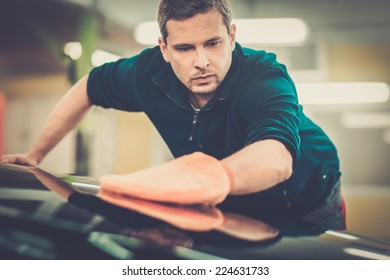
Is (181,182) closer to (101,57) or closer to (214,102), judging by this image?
(214,102)

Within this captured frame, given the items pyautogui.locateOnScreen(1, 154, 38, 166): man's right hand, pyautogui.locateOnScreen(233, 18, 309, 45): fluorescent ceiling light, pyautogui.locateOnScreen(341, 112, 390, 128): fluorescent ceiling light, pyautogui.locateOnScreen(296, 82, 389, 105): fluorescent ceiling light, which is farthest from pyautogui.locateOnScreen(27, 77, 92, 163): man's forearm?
pyautogui.locateOnScreen(341, 112, 390, 128): fluorescent ceiling light

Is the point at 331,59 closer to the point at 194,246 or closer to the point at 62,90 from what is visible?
the point at 62,90

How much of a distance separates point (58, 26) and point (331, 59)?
2.16 metres

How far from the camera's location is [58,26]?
2.72 meters

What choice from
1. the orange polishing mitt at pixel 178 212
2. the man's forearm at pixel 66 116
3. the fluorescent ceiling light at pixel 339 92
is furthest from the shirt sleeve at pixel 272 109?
the fluorescent ceiling light at pixel 339 92

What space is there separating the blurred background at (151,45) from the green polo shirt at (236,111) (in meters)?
0.98

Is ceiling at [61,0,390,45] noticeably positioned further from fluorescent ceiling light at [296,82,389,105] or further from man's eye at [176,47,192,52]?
man's eye at [176,47,192,52]

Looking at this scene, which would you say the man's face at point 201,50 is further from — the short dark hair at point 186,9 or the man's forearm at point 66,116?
the man's forearm at point 66,116

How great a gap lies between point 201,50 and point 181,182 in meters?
0.46

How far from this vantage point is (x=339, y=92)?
134 inches

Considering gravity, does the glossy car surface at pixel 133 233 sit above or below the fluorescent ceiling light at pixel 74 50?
below

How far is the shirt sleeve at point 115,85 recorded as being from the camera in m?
1.08

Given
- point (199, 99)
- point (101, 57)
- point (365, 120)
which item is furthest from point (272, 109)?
point (365, 120)
